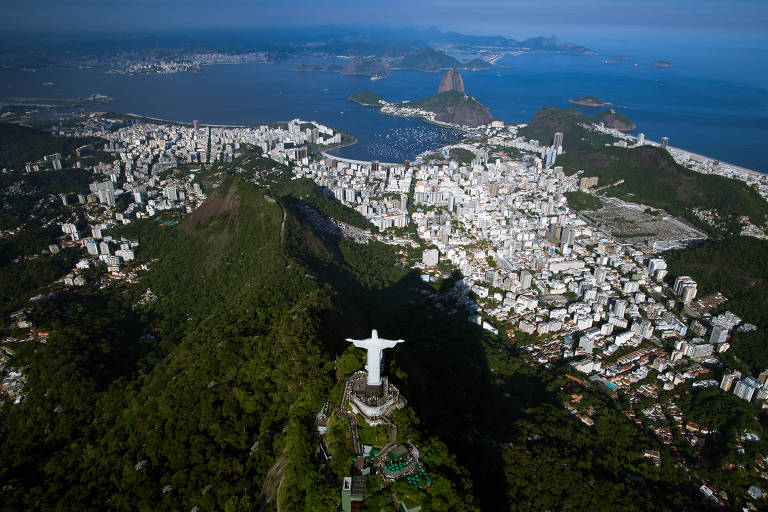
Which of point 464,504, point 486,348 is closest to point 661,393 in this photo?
point 486,348

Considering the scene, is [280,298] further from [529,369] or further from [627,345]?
[627,345]

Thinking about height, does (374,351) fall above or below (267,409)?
above

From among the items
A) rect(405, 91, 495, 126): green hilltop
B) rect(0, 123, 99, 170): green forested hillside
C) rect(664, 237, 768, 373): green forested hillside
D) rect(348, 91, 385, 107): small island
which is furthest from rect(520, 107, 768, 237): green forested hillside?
rect(0, 123, 99, 170): green forested hillside

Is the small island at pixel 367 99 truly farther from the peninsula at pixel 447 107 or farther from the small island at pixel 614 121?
the small island at pixel 614 121

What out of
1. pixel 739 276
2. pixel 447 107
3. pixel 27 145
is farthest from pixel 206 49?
pixel 739 276

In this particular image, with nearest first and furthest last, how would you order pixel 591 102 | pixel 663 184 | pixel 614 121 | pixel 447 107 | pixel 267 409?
pixel 267 409, pixel 663 184, pixel 614 121, pixel 447 107, pixel 591 102

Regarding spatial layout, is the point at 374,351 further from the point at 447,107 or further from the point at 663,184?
the point at 447,107

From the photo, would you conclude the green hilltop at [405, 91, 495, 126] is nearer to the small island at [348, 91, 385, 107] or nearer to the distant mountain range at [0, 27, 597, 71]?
the small island at [348, 91, 385, 107]
